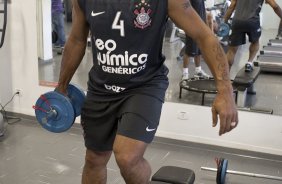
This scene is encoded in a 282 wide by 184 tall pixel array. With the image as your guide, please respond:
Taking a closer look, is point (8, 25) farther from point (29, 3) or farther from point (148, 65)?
point (148, 65)

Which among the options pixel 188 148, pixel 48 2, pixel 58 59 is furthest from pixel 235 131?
pixel 48 2

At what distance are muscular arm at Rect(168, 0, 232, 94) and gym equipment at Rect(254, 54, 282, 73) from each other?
1.91 m

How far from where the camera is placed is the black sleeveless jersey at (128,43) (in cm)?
173

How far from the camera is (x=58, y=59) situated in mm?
3666

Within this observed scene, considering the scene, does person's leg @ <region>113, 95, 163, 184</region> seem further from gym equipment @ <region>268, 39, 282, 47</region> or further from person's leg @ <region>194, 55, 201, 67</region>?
gym equipment @ <region>268, 39, 282, 47</region>

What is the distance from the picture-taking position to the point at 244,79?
10.7 ft

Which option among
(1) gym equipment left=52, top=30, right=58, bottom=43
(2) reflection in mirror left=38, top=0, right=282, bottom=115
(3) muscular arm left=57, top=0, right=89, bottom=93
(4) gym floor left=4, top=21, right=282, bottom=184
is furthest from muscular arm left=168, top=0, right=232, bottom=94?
(1) gym equipment left=52, top=30, right=58, bottom=43

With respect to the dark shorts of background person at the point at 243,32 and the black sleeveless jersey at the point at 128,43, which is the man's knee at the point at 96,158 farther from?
the dark shorts of background person at the point at 243,32

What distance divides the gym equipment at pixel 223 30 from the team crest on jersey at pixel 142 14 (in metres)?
1.65

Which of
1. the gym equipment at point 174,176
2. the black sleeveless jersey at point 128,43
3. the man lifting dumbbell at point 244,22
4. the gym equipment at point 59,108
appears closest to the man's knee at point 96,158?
the gym equipment at point 59,108

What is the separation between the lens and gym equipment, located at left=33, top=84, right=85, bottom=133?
2.08 m

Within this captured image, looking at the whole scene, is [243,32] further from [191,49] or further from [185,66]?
[185,66]

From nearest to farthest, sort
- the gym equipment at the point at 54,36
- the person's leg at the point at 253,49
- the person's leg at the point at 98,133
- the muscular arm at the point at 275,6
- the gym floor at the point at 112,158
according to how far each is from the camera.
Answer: the person's leg at the point at 98,133
the gym floor at the point at 112,158
the muscular arm at the point at 275,6
the person's leg at the point at 253,49
the gym equipment at the point at 54,36

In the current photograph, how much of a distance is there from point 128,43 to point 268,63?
2050 millimetres
